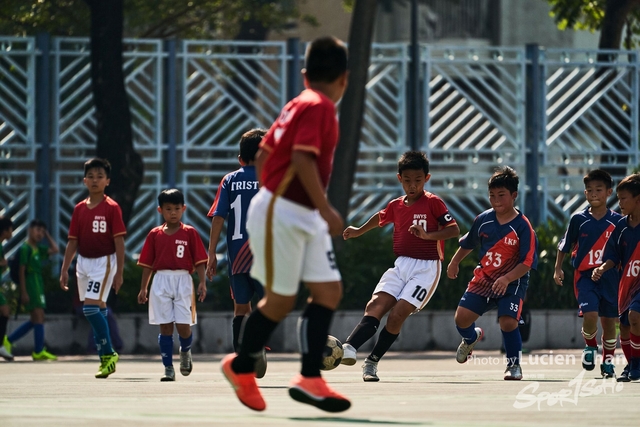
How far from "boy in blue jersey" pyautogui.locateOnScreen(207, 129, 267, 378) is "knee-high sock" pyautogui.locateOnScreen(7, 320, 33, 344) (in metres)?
6.28

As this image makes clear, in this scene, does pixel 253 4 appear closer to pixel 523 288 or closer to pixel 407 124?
pixel 407 124

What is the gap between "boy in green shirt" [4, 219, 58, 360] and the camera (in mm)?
15938

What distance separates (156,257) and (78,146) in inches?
327

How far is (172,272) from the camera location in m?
11.2

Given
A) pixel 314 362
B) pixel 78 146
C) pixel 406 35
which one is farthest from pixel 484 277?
pixel 406 35

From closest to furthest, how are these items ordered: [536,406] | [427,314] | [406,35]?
[536,406]
[427,314]
[406,35]

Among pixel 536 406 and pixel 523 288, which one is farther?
pixel 523 288

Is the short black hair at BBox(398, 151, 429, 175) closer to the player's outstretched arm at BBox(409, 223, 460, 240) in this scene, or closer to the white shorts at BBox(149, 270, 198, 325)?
the player's outstretched arm at BBox(409, 223, 460, 240)

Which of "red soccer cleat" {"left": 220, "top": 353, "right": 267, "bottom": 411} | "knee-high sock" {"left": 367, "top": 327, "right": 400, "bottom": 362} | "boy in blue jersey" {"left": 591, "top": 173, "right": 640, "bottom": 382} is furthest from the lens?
"knee-high sock" {"left": 367, "top": 327, "right": 400, "bottom": 362}

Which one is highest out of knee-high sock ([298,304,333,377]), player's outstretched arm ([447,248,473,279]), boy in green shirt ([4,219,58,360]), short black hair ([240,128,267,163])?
short black hair ([240,128,267,163])

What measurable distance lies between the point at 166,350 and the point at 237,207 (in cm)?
145

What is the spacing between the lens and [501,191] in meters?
10.8

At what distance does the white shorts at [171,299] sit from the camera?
11.1m

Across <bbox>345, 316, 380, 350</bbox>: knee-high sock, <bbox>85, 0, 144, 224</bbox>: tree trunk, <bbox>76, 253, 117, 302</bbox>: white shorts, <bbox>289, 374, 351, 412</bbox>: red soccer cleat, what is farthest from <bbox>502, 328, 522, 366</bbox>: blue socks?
<bbox>85, 0, 144, 224</bbox>: tree trunk
